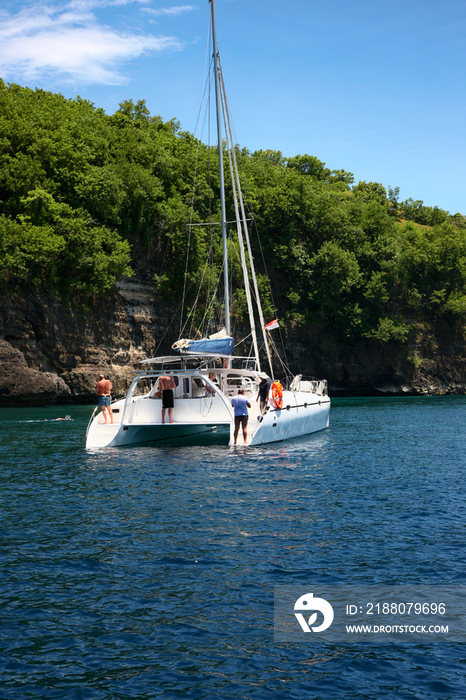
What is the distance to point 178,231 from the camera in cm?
5169

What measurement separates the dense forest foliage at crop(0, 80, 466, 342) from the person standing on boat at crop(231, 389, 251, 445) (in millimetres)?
13639

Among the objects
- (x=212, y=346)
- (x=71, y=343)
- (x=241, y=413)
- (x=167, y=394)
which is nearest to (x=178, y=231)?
(x=71, y=343)

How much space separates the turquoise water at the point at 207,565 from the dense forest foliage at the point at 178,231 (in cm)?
1854

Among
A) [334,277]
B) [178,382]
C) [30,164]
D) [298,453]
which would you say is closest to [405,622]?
[298,453]

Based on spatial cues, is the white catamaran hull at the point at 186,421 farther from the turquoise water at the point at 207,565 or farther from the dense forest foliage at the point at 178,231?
the dense forest foliage at the point at 178,231

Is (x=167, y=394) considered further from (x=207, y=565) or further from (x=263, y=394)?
(x=207, y=565)

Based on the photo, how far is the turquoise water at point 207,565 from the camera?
6.37 m

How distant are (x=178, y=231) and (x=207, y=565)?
44326mm

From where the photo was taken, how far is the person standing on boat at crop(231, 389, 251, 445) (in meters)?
20.4

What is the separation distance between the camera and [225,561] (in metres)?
9.52

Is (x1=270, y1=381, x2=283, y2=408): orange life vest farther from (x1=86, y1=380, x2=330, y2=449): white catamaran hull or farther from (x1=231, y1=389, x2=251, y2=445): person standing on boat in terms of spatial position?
(x1=231, y1=389, x2=251, y2=445): person standing on boat

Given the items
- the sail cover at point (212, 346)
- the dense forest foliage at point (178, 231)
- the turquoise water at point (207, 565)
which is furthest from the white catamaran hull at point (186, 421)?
the dense forest foliage at point (178, 231)

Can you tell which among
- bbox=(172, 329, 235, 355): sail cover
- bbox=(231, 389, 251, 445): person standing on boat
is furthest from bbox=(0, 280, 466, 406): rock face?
bbox=(231, 389, 251, 445): person standing on boat

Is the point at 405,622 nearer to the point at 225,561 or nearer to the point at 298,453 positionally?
the point at 225,561
